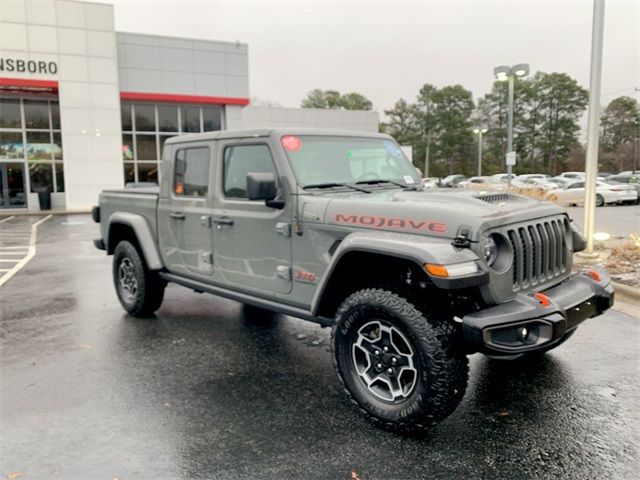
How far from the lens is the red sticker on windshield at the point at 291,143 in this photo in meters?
4.27

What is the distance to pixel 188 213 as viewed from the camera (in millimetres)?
5164

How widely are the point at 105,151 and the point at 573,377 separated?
2655cm

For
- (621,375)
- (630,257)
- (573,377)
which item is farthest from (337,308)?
(630,257)

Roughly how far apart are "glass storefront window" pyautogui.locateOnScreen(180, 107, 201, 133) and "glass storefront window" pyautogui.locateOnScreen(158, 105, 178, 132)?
43 cm

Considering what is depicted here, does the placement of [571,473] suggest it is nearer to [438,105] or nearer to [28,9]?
[28,9]

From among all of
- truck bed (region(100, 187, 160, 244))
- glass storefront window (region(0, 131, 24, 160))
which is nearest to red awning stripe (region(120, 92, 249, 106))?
glass storefront window (region(0, 131, 24, 160))

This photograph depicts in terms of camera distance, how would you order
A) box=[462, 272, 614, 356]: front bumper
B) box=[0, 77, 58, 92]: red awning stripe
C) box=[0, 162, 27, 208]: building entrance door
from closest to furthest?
box=[462, 272, 614, 356]: front bumper
box=[0, 77, 58, 92]: red awning stripe
box=[0, 162, 27, 208]: building entrance door

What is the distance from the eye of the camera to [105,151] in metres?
26.6

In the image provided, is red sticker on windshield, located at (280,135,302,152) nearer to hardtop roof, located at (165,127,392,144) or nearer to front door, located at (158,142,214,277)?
hardtop roof, located at (165,127,392,144)

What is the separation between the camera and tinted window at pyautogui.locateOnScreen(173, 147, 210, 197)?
502 centimetres

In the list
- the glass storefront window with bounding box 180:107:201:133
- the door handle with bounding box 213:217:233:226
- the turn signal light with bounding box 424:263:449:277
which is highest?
the glass storefront window with bounding box 180:107:201:133

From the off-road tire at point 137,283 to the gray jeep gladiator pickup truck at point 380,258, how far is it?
0.77 meters

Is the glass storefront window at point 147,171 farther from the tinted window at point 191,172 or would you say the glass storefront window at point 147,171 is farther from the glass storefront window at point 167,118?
the tinted window at point 191,172

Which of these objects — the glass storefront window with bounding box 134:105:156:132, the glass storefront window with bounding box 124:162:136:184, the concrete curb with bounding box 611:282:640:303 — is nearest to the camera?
the concrete curb with bounding box 611:282:640:303
